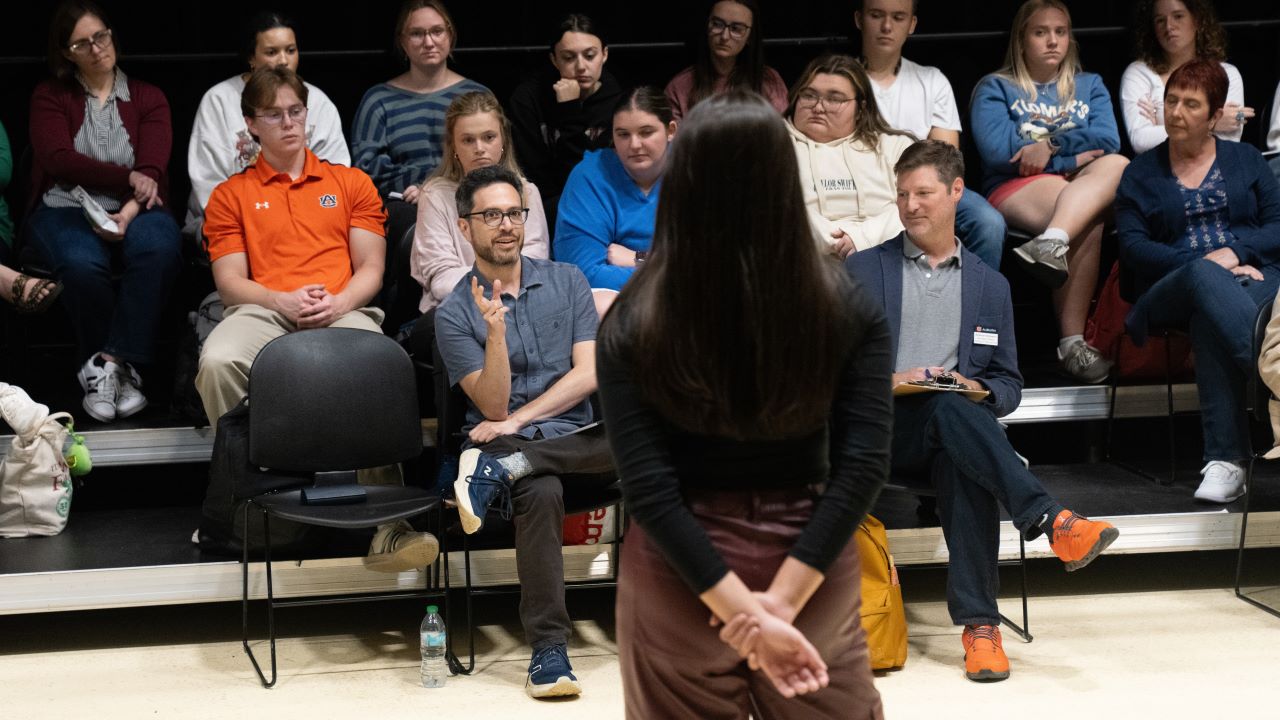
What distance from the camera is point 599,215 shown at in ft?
13.4

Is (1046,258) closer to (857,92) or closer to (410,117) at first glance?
(857,92)

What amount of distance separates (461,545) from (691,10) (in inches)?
97.4

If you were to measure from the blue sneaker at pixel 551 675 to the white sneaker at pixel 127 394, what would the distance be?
1.69 m

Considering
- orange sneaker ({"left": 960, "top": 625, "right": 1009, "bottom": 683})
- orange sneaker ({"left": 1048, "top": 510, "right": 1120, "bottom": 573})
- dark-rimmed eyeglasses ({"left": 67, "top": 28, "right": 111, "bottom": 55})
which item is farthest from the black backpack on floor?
orange sneaker ({"left": 1048, "top": 510, "right": 1120, "bottom": 573})

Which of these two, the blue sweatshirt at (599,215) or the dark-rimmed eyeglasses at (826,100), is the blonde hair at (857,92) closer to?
the dark-rimmed eyeglasses at (826,100)

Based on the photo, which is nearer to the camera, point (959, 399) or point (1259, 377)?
point (959, 399)

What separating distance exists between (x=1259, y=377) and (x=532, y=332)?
1.96 m

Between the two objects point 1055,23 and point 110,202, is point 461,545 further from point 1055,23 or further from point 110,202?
point 1055,23

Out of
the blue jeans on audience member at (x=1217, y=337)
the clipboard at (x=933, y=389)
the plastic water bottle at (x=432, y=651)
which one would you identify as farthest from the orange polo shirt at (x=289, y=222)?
the blue jeans on audience member at (x=1217, y=337)

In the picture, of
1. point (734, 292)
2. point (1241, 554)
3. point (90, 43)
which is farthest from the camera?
point (90, 43)

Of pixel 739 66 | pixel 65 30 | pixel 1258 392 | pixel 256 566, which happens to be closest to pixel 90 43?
pixel 65 30

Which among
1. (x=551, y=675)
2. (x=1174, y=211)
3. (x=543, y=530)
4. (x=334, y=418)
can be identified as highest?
(x=1174, y=211)

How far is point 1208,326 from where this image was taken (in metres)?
3.81

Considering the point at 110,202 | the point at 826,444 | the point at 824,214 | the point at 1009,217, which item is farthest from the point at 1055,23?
the point at 826,444
